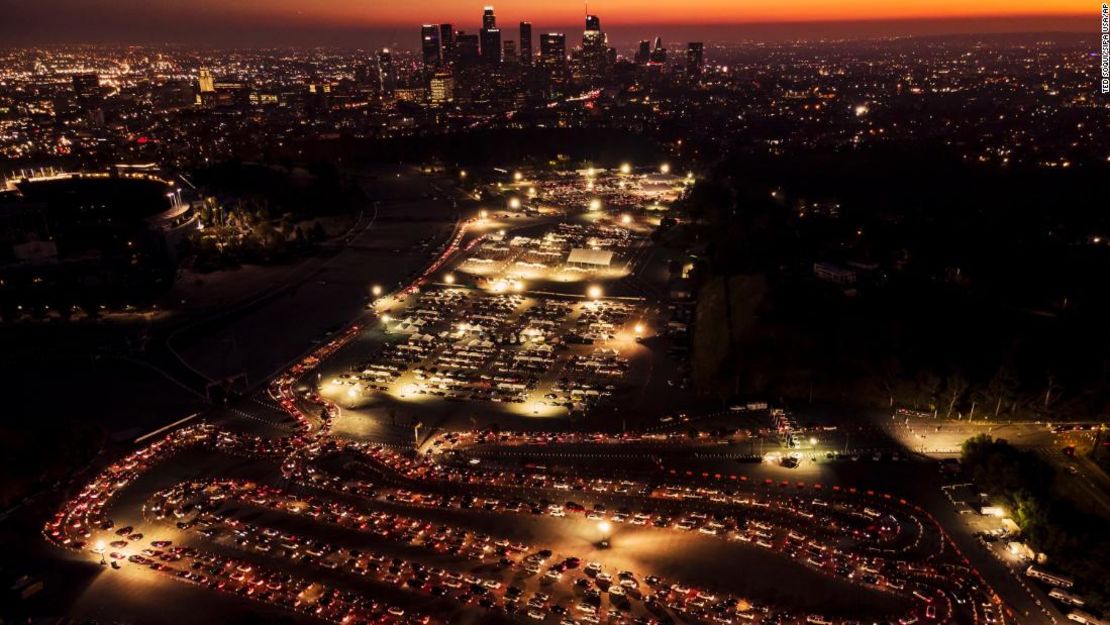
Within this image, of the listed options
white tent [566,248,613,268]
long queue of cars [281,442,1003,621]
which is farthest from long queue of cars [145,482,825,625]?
white tent [566,248,613,268]

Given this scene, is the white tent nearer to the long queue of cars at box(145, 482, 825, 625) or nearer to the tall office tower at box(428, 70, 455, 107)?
the long queue of cars at box(145, 482, 825, 625)

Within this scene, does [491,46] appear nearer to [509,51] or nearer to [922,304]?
[509,51]

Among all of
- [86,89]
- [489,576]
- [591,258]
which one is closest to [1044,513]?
[489,576]

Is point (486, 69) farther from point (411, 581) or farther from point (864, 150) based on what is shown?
point (411, 581)

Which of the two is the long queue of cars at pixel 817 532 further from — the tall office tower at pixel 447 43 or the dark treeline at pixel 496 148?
the tall office tower at pixel 447 43

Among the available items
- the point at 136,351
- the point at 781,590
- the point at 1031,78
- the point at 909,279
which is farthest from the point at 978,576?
the point at 1031,78

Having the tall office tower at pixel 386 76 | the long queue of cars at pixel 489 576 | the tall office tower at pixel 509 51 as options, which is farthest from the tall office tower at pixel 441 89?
the long queue of cars at pixel 489 576

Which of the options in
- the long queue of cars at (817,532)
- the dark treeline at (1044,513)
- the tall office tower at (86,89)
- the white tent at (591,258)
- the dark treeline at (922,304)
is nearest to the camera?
the dark treeline at (1044,513)
